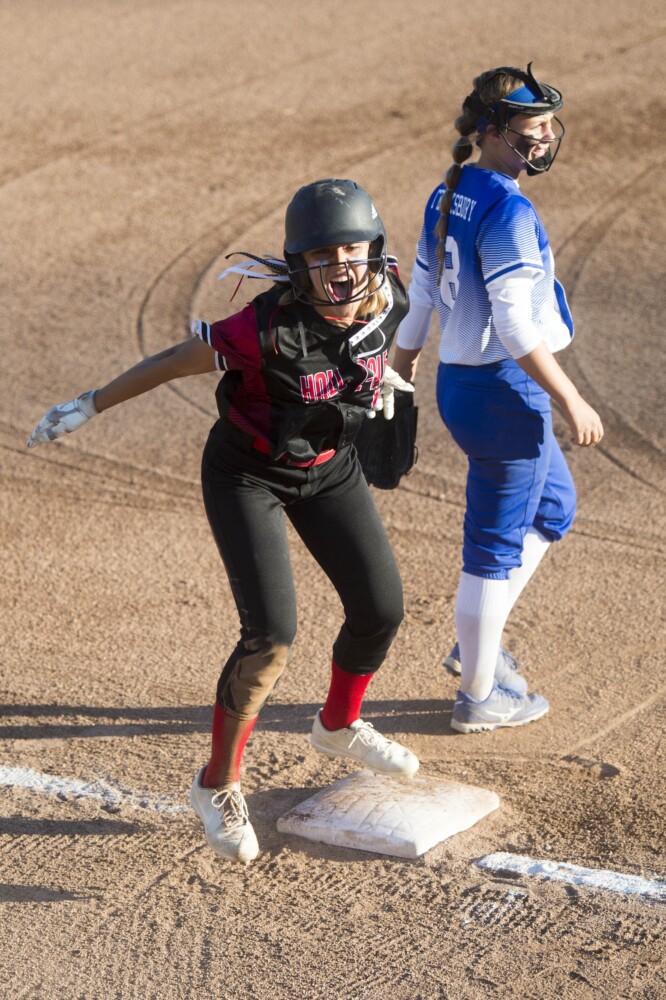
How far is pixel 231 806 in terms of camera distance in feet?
12.5

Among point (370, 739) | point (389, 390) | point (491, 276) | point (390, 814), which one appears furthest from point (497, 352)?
point (390, 814)

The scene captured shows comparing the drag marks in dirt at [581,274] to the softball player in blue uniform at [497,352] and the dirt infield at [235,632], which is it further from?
the softball player in blue uniform at [497,352]

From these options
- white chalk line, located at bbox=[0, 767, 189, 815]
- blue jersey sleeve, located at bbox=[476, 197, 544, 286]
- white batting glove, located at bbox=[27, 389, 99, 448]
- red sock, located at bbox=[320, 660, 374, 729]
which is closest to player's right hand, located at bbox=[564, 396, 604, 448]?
blue jersey sleeve, located at bbox=[476, 197, 544, 286]

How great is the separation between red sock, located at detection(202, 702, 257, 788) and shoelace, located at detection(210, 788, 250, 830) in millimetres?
35

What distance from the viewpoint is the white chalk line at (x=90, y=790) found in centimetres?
410

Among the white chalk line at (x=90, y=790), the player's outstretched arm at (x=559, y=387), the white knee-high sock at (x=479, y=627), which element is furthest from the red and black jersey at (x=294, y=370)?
the white chalk line at (x=90, y=790)

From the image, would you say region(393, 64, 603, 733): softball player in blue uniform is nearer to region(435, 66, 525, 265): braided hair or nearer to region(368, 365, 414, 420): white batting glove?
region(435, 66, 525, 265): braided hair

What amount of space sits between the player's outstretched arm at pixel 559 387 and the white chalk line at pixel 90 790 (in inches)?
74.5

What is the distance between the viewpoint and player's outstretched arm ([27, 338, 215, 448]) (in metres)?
3.61

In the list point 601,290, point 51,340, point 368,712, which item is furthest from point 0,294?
point 368,712

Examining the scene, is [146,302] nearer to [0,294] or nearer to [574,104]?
[0,294]

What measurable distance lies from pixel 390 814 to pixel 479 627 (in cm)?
80

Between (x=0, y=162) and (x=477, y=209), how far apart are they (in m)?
8.13

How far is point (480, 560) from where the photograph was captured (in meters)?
4.35
